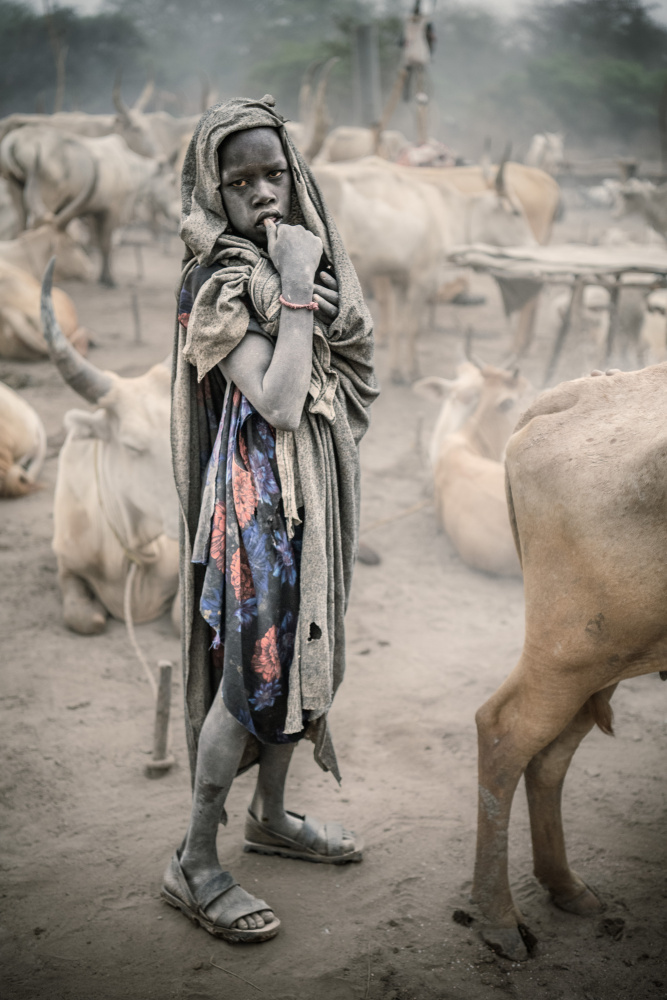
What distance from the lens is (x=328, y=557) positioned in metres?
2.15

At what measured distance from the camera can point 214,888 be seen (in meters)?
2.30

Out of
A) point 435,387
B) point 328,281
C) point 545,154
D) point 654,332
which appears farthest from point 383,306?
point 545,154

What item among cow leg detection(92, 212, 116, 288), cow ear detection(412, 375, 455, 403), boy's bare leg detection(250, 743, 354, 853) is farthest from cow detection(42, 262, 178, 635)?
cow leg detection(92, 212, 116, 288)

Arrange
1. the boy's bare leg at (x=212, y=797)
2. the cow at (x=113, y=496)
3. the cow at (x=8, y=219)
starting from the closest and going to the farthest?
1. the boy's bare leg at (x=212, y=797)
2. the cow at (x=113, y=496)
3. the cow at (x=8, y=219)

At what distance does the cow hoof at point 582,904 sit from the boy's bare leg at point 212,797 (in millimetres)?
879

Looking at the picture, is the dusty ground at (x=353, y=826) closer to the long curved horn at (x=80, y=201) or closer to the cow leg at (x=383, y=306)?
the cow leg at (x=383, y=306)

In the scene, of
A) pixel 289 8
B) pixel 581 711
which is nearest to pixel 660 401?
pixel 581 711

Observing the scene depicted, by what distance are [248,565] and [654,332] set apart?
5775 mm

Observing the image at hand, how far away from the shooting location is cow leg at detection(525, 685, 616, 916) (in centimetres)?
234

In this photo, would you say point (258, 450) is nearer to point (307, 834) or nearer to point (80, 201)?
point (307, 834)

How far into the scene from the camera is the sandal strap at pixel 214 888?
228 cm

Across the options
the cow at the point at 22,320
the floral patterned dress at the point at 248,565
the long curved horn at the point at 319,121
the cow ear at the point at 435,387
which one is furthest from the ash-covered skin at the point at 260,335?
the long curved horn at the point at 319,121

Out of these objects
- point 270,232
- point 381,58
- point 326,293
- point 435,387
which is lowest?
point 435,387

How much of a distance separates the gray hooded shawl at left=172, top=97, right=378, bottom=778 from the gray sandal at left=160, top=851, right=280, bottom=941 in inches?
17.4
